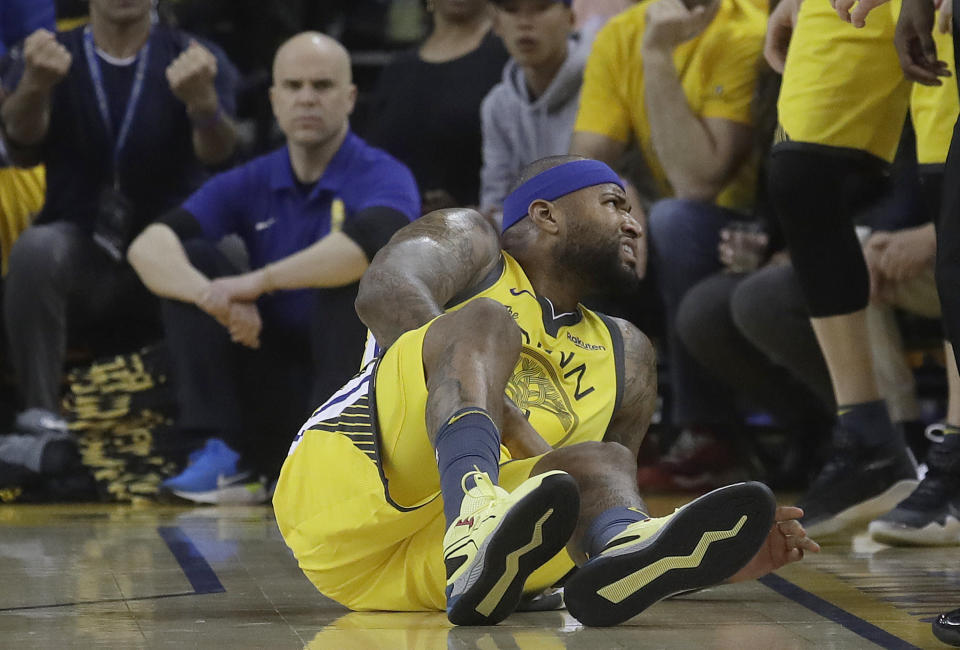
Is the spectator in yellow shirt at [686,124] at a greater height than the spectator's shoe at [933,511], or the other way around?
the spectator in yellow shirt at [686,124]

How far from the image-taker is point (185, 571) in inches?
131

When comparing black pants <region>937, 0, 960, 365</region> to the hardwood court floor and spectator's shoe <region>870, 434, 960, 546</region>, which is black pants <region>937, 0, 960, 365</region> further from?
spectator's shoe <region>870, 434, 960, 546</region>

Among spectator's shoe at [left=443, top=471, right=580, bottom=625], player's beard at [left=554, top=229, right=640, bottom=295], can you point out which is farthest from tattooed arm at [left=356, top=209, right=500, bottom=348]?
spectator's shoe at [left=443, top=471, right=580, bottom=625]

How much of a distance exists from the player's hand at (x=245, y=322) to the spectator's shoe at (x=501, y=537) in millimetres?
2932

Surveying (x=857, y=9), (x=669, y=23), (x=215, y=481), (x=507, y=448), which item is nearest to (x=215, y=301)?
(x=215, y=481)

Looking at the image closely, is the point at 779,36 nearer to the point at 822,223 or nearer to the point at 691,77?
the point at 822,223

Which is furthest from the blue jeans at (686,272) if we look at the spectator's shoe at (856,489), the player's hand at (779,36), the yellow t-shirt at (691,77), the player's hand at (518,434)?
the player's hand at (518,434)

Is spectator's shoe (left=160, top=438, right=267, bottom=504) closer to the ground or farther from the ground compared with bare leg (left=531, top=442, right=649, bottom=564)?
closer to the ground

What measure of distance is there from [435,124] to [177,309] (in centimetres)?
120

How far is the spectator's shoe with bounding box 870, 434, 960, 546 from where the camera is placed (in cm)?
366

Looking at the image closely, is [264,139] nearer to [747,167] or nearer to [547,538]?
[747,167]

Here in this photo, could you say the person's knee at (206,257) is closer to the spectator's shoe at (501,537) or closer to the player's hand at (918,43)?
the player's hand at (918,43)

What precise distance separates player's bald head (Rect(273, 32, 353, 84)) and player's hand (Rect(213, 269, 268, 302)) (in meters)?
0.78

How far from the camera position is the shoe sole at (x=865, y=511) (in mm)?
3852
